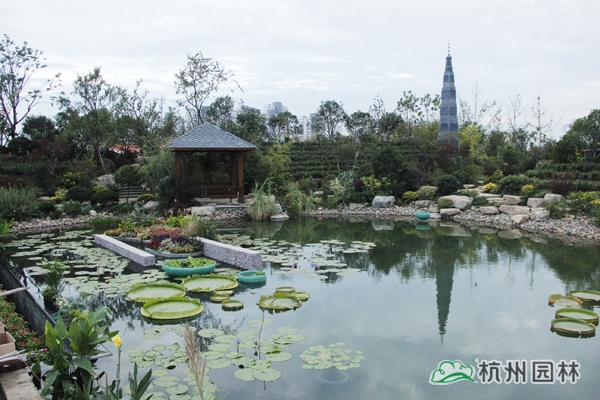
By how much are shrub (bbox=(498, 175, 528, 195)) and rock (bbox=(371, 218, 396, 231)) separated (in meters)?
4.44

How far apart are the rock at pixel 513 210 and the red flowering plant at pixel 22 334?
13.7 meters

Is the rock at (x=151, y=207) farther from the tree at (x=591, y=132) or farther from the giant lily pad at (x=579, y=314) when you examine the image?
the tree at (x=591, y=132)

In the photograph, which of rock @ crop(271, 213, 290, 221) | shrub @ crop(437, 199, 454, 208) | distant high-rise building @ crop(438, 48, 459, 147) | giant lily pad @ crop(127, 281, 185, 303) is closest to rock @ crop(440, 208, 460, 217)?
shrub @ crop(437, 199, 454, 208)

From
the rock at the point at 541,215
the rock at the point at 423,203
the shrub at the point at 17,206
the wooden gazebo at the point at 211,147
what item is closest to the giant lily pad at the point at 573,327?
the rock at the point at 541,215

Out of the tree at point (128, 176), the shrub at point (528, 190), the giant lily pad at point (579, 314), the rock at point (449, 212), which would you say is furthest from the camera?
the tree at point (128, 176)

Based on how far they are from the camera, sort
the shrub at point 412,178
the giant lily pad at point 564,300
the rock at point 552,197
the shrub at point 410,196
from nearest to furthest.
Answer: the giant lily pad at point 564,300, the rock at point 552,197, the shrub at point 410,196, the shrub at point 412,178

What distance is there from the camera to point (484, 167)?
66.4ft

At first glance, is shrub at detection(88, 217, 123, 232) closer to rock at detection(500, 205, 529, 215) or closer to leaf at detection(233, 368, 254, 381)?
leaf at detection(233, 368, 254, 381)

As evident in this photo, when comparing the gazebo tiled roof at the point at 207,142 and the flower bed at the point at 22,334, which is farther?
the gazebo tiled roof at the point at 207,142

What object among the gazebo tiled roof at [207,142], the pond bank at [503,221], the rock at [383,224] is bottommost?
the rock at [383,224]

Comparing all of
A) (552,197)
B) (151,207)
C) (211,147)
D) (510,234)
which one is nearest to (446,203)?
(552,197)

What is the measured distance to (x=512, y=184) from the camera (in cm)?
1650

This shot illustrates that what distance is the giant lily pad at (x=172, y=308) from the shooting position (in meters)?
6.13

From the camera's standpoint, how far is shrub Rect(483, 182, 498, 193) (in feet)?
56.3
